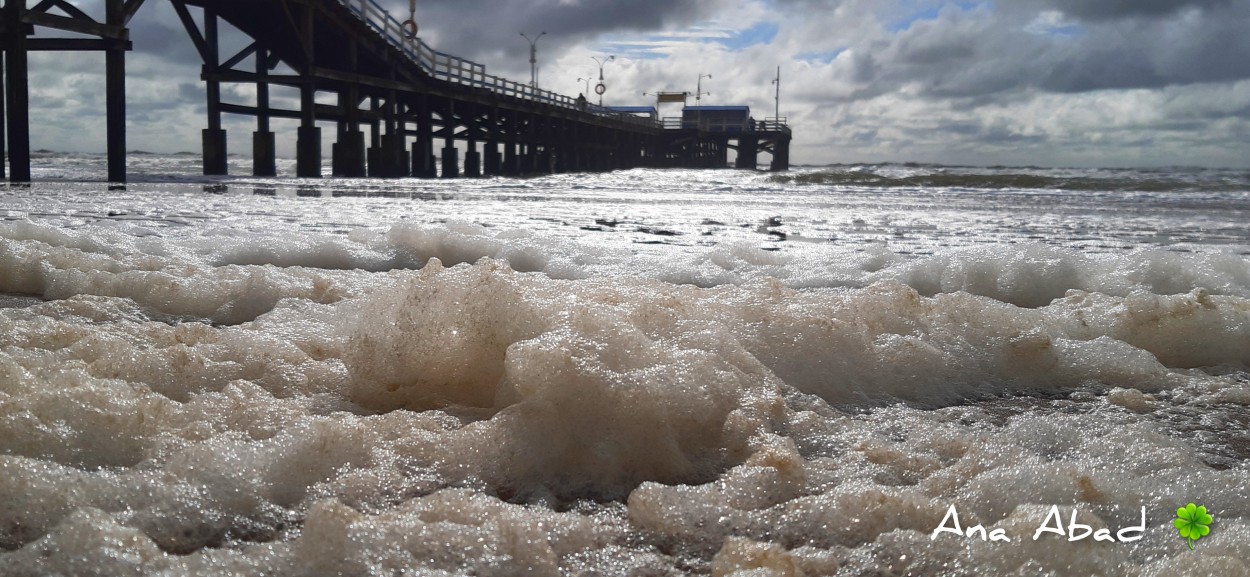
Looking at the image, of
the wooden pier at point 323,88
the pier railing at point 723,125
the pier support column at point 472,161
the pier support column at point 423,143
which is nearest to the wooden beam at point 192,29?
the wooden pier at point 323,88

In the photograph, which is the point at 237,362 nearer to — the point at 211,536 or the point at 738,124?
the point at 211,536

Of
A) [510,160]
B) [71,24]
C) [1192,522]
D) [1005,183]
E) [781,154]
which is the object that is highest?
[781,154]

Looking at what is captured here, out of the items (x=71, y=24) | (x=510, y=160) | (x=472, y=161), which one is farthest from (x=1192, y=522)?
(x=510, y=160)

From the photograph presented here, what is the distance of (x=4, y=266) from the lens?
12.5 ft

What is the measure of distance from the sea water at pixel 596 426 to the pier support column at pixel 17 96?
11.2 m

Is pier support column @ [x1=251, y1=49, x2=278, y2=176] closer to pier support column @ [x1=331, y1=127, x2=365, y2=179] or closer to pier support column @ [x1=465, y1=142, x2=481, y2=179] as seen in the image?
pier support column @ [x1=331, y1=127, x2=365, y2=179]

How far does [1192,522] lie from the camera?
5.27 ft

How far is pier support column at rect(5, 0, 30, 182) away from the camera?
12.9m

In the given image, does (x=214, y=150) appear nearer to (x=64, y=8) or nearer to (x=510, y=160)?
(x=64, y=8)

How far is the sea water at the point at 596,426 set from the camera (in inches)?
58.4

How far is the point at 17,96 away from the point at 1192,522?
51.2ft

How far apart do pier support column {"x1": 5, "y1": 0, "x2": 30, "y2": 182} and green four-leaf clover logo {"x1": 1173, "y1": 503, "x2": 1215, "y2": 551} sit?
15069 mm

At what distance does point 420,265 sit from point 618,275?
1.15m

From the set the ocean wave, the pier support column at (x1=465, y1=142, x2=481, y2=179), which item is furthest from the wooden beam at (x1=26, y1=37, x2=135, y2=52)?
the pier support column at (x1=465, y1=142, x2=481, y2=179)
